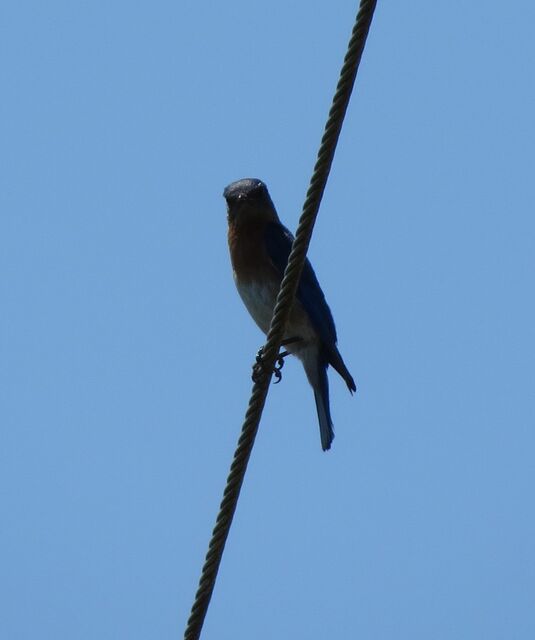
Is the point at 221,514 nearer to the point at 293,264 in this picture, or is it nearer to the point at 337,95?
the point at 293,264

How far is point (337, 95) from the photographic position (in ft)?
15.0

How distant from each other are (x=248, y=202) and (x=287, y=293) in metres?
3.65

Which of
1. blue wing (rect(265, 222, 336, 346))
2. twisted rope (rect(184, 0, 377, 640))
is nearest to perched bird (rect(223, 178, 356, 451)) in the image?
blue wing (rect(265, 222, 336, 346))

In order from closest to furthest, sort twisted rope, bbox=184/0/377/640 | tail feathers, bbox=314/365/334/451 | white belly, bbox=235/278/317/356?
twisted rope, bbox=184/0/377/640 → tail feathers, bbox=314/365/334/451 → white belly, bbox=235/278/317/356

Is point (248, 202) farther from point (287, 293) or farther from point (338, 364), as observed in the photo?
point (287, 293)

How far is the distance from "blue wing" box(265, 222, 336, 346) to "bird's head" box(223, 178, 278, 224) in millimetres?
107

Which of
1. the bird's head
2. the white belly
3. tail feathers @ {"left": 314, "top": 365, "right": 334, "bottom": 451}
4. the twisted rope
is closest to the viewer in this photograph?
the twisted rope

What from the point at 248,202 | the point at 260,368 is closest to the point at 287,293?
the point at 260,368

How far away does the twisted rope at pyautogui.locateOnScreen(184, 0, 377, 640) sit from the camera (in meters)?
4.50

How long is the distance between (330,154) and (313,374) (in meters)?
3.71

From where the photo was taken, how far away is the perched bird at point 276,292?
321 inches

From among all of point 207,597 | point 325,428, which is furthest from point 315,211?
point 325,428

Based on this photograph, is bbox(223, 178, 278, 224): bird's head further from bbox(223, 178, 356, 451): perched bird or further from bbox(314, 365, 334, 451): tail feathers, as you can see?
bbox(314, 365, 334, 451): tail feathers

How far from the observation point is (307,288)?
8.27 m
